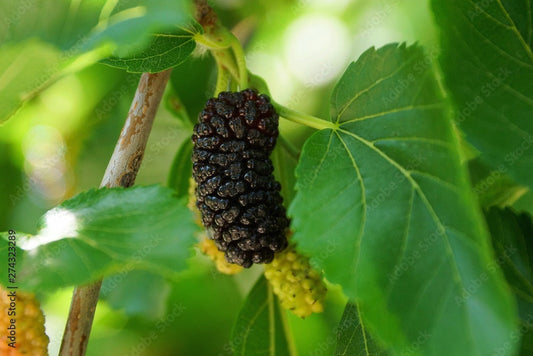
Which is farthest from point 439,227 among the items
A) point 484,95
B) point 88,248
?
point 88,248

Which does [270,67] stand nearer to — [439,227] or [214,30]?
[214,30]

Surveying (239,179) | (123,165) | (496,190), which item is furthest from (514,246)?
(123,165)

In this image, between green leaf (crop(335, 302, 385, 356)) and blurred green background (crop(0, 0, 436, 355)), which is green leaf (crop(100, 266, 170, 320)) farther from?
green leaf (crop(335, 302, 385, 356))

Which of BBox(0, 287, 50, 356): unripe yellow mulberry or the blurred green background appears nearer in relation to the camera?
BBox(0, 287, 50, 356): unripe yellow mulberry

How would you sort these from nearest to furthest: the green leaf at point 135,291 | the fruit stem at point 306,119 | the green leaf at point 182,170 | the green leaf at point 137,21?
the green leaf at point 137,21
the fruit stem at point 306,119
the green leaf at point 182,170
the green leaf at point 135,291

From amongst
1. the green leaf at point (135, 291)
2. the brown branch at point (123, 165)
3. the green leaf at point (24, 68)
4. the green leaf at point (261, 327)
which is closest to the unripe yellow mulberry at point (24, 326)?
the brown branch at point (123, 165)

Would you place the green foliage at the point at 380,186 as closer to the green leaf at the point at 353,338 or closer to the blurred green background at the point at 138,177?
the green leaf at the point at 353,338

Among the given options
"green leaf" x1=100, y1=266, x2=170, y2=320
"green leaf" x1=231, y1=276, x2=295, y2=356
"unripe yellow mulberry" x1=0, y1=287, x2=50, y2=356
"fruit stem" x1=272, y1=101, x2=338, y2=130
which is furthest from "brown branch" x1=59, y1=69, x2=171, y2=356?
"green leaf" x1=100, y1=266, x2=170, y2=320
